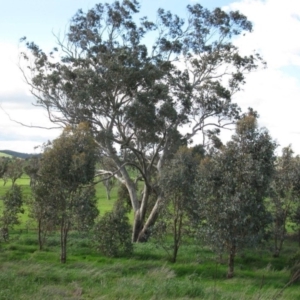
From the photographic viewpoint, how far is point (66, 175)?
2305 cm

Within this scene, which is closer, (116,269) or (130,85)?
(116,269)

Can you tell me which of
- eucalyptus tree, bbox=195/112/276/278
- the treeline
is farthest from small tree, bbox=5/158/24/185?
eucalyptus tree, bbox=195/112/276/278

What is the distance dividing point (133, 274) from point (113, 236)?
607cm

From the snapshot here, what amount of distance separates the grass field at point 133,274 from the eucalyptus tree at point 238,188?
1804mm

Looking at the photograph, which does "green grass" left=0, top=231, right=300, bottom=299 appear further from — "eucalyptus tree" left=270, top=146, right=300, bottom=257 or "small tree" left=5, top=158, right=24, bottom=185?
"small tree" left=5, top=158, right=24, bottom=185

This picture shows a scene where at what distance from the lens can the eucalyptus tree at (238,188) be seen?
21.7 metres

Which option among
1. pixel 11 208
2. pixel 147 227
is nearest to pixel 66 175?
pixel 11 208

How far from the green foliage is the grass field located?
0.62 metres

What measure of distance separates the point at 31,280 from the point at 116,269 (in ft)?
21.1

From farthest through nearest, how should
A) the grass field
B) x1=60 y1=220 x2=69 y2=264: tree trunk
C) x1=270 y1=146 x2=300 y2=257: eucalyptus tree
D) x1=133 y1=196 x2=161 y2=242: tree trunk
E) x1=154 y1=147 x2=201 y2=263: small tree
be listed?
x1=133 y1=196 x2=161 y2=242: tree trunk
x1=270 y1=146 x2=300 y2=257: eucalyptus tree
x1=154 y1=147 x2=201 y2=263: small tree
x1=60 y1=220 x2=69 y2=264: tree trunk
the grass field

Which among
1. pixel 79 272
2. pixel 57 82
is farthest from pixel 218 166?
pixel 57 82

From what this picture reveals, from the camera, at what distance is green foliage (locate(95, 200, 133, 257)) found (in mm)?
25467

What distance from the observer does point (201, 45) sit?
3609 centimetres

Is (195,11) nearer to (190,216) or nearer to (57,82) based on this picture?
(57,82)
